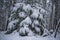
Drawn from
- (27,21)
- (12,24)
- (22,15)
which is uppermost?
(22,15)

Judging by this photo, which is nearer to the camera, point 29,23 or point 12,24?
point 29,23

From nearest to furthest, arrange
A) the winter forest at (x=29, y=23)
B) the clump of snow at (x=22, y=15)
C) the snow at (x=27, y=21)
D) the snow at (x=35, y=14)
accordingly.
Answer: the winter forest at (x=29, y=23)
the snow at (x=27, y=21)
the snow at (x=35, y=14)
the clump of snow at (x=22, y=15)

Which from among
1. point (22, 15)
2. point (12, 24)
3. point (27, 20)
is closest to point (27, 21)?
point (27, 20)

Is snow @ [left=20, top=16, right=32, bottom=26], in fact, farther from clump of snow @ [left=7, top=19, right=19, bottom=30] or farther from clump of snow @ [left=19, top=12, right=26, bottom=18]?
clump of snow @ [left=7, top=19, right=19, bottom=30]

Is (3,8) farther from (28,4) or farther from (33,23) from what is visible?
(33,23)

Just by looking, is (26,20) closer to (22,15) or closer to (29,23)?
(29,23)

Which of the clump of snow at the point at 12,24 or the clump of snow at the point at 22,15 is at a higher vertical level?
the clump of snow at the point at 22,15

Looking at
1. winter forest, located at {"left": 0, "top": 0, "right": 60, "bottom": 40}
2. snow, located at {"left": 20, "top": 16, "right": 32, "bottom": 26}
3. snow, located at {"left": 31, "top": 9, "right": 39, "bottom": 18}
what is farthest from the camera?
snow, located at {"left": 31, "top": 9, "right": 39, "bottom": 18}

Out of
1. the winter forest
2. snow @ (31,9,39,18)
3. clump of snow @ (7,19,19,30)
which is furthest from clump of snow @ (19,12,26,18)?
snow @ (31,9,39,18)

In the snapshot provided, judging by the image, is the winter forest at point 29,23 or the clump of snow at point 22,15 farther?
the clump of snow at point 22,15

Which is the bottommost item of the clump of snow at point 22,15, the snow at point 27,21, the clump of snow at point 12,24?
the clump of snow at point 12,24

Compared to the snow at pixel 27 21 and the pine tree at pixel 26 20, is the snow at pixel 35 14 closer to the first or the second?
the pine tree at pixel 26 20

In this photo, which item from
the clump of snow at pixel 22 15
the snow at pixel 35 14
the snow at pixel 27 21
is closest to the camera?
the snow at pixel 27 21

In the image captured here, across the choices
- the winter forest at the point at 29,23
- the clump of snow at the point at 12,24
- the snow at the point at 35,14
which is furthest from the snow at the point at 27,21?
the clump of snow at the point at 12,24
